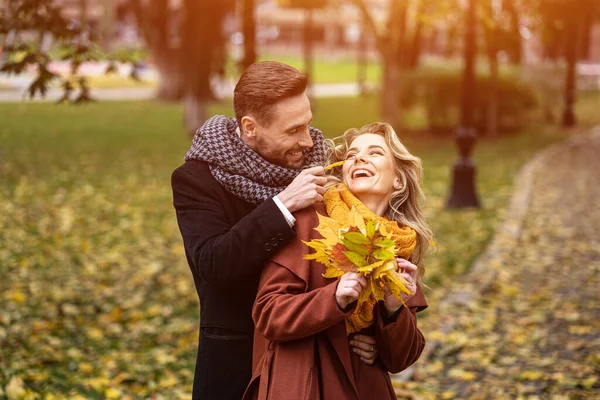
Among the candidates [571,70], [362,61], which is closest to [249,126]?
[571,70]

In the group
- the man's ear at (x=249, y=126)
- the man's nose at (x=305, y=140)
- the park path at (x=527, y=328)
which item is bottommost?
the park path at (x=527, y=328)

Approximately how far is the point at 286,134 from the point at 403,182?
40 cm

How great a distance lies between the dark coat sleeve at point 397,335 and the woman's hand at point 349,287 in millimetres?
250

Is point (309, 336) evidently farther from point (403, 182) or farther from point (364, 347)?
point (403, 182)

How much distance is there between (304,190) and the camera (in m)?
2.67

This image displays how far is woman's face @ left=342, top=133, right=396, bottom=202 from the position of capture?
275 centimetres

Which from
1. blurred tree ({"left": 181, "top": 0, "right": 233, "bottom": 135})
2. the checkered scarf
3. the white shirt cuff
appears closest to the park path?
Answer: the checkered scarf

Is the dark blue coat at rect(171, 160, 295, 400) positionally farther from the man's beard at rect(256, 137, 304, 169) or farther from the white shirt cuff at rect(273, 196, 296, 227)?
the man's beard at rect(256, 137, 304, 169)

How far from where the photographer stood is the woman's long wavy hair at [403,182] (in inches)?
111

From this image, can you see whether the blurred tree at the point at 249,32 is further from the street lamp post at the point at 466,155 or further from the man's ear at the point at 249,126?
the street lamp post at the point at 466,155

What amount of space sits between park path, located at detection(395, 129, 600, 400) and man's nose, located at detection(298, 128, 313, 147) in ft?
11.1

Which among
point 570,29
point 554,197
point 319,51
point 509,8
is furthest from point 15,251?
point 319,51

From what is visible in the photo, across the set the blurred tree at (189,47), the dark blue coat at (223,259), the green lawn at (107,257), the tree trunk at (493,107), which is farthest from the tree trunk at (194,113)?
the dark blue coat at (223,259)

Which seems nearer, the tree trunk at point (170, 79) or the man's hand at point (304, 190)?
the man's hand at point (304, 190)
